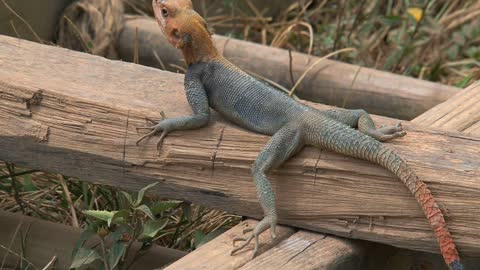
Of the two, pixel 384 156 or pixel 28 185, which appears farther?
pixel 28 185

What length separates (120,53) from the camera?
525 cm

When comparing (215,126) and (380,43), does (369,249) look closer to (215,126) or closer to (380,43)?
(215,126)

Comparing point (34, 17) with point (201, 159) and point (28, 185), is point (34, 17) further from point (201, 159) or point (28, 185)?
point (201, 159)

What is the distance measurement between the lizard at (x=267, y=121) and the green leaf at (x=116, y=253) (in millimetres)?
364

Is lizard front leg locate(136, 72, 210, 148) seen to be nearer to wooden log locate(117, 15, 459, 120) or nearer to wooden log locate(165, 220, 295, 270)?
wooden log locate(165, 220, 295, 270)

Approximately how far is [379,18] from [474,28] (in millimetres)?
631

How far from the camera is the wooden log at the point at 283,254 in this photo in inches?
107

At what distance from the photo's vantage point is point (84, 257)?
318cm

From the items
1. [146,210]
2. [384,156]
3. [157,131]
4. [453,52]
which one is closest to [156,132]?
[157,131]

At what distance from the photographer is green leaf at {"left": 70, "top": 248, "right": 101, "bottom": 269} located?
316cm

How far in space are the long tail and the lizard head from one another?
48 cm

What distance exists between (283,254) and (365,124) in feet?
1.61

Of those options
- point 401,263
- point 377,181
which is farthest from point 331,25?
point 377,181

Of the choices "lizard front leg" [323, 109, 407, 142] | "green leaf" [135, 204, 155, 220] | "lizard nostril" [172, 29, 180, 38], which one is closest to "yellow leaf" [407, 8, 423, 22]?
"lizard front leg" [323, 109, 407, 142]
